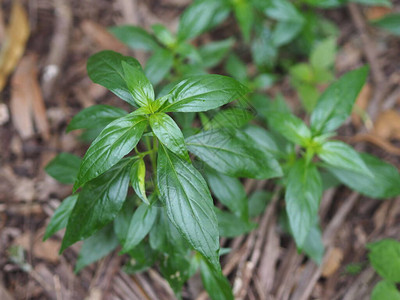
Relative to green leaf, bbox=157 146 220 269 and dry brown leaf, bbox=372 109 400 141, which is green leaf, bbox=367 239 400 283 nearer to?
dry brown leaf, bbox=372 109 400 141

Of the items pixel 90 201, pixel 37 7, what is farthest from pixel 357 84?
pixel 37 7

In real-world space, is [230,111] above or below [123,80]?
below

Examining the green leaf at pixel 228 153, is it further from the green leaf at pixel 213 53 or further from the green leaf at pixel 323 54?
the green leaf at pixel 323 54

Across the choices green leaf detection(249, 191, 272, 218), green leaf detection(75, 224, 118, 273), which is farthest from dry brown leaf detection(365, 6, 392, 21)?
green leaf detection(75, 224, 118, 273)

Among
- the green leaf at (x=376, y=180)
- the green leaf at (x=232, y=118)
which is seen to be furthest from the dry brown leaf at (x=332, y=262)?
the green leaf at (x=232, y=118)

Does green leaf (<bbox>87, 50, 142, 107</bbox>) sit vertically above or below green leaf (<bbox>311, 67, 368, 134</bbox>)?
above

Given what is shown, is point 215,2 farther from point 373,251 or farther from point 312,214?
point 373,251

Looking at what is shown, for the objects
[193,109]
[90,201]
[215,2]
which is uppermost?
[215,2]
